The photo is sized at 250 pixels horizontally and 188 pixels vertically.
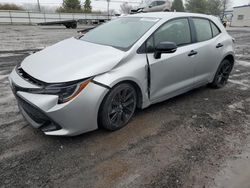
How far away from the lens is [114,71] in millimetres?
2801

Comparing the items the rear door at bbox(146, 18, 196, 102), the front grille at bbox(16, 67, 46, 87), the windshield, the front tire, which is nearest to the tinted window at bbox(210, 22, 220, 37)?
the rear door at bbox(146, 18, 196, 102)

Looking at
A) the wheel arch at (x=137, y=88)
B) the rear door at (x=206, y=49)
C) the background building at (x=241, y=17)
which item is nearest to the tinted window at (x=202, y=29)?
the rear door at (x=206, y=49)

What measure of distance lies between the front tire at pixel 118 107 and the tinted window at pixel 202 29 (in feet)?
6.12

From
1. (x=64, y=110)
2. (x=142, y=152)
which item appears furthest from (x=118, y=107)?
(x=64, y=110)

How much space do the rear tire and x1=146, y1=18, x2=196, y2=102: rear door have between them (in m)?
1.02

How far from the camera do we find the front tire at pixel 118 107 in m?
2.82

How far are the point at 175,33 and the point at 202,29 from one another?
0.87m

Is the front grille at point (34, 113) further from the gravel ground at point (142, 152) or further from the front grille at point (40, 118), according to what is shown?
the gravel ground at point (142, 152)

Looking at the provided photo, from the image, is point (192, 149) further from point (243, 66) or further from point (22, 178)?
point (243, 66)

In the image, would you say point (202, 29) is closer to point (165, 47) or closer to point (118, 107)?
point (165, 47)

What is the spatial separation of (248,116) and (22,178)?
350 centimetres

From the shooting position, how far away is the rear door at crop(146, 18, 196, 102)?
3.28 meters

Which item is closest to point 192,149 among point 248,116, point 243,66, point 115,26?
point 248,116

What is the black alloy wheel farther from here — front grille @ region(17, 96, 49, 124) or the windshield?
front grille @ region(17, 96, 49, 124)
